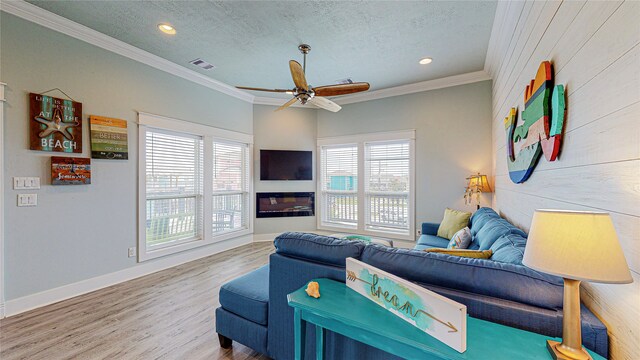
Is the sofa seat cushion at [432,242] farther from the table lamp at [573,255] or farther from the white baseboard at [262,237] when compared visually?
the white baseboard at [262,237]

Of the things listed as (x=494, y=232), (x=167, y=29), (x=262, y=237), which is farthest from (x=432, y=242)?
(x=167, y=29)

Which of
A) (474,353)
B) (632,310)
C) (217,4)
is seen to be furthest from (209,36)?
(632,310)

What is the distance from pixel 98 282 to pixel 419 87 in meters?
5.44

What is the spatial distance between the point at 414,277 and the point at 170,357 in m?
1.90

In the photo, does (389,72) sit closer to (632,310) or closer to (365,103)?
(365,103)

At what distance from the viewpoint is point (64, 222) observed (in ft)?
9.17

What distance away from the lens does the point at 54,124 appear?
8.82ft

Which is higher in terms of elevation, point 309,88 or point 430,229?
point 309,88

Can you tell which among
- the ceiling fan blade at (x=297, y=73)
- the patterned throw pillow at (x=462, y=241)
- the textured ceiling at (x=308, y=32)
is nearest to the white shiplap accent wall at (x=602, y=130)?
A: the patterned throw pillow at (x=462, y=241)

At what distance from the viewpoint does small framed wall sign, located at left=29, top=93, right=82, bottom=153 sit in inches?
101

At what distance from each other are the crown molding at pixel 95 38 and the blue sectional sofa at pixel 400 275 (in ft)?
10.8

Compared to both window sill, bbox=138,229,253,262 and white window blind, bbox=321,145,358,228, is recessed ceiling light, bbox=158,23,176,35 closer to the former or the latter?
window sill, bbox=138,229,253,262

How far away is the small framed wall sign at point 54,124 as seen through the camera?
2.57 metres

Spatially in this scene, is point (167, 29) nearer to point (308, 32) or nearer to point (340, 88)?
point (308, 32)
